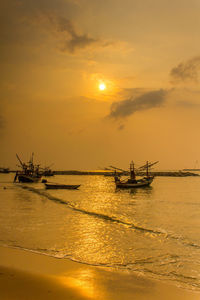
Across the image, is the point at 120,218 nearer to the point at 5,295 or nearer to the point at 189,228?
the point at 189,228

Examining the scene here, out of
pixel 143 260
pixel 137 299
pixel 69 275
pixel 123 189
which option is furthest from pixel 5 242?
pixel 123 189

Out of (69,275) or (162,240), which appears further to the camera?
(162,240)

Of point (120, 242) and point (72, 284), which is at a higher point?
point (72, 284)

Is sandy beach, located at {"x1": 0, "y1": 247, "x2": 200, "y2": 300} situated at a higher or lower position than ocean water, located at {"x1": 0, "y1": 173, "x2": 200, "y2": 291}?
higher

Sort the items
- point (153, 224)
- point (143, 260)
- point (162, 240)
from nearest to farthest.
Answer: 1. point (143, 260)
2. point (162, 240)
3. point (153, 224)

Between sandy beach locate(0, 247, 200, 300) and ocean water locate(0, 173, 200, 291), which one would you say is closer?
sandy beach locate(0, 247, 200, 300)

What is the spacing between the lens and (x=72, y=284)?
22.4ft

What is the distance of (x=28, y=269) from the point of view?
789 centimetres

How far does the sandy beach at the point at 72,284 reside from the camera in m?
6.06

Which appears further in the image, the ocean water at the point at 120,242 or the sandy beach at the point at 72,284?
the ocean water at the point at 120,242

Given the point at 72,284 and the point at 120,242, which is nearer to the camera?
the point at 72,284

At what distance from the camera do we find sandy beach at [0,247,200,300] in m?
6.06

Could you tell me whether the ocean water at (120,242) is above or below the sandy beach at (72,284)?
below

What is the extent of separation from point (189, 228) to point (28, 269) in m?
12.1
